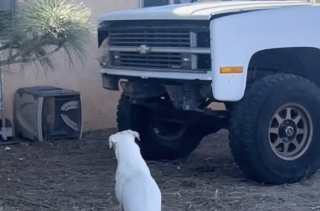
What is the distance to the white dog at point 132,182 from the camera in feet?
14.3

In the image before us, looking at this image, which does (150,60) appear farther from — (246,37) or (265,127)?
(265,127)

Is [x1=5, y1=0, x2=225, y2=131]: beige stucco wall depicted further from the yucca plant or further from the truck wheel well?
the yucca plant

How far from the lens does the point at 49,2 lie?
5449mm

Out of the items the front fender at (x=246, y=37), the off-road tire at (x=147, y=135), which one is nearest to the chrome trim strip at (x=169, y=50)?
the front fender at (x=246, y=37)

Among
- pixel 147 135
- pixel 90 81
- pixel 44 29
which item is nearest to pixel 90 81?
pixel 90 81

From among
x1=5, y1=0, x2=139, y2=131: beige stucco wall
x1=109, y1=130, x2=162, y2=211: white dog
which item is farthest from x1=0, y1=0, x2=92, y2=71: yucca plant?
x1=5, y1=0, x2=139, y2=131: beige stucco wall

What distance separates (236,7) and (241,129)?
108 cm

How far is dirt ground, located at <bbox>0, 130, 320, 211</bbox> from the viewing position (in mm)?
5688

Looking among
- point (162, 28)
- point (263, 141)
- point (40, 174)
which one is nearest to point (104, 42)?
point (162, 28)

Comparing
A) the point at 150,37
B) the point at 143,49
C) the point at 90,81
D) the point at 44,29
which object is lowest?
the point at 90,81

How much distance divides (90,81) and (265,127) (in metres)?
3.73

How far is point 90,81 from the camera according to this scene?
31.0 ft

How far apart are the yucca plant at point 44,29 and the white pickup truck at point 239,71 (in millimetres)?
1026

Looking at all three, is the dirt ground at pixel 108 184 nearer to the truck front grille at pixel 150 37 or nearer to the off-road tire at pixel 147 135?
the off-road tire at pixel 147 135
